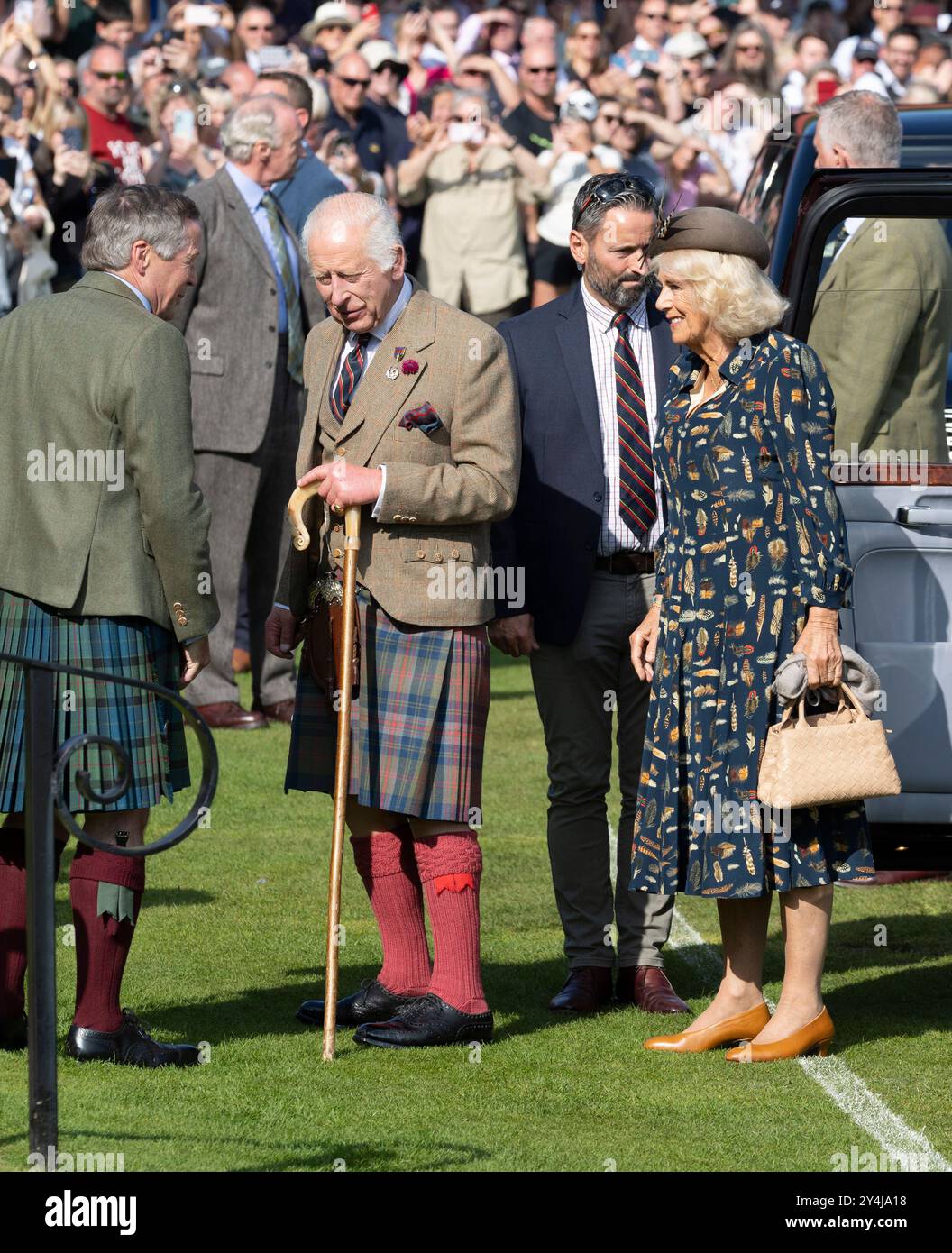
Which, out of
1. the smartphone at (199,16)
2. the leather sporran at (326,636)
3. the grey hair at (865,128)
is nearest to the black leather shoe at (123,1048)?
the leather sporran at (326,636)

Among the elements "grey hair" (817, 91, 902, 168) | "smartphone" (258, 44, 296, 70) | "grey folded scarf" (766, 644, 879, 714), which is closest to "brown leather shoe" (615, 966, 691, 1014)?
"grey folded scarf" (766, 644, 879, 714)

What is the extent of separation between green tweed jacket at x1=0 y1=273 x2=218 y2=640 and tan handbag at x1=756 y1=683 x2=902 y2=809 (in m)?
1.51

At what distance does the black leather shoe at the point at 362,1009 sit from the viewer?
6062 mm

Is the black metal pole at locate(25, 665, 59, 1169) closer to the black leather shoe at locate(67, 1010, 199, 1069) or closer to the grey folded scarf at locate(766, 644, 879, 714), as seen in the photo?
the black leather shoe at locate(67, 1010, 199, 1069)

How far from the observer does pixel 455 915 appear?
583 centimetres

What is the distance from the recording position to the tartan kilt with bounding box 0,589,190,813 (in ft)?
17.5

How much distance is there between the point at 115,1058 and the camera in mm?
5473

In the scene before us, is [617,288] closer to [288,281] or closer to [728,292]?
[728,292]

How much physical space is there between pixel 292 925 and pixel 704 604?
7.51 ft

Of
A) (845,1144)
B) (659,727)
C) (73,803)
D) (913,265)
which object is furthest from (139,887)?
(913,265)

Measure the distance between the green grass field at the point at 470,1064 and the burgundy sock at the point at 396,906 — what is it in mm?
300

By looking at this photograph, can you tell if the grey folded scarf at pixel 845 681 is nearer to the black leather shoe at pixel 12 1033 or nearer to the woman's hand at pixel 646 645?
the woman's hand at pixel 646 645

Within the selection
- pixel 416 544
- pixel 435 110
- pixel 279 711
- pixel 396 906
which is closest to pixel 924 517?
pixel 416 544

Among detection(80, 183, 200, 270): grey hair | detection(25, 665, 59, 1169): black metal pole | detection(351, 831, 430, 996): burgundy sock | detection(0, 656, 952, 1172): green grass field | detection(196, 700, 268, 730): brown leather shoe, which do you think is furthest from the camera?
detection(196, 700, 268, 730): brown leather shoe
